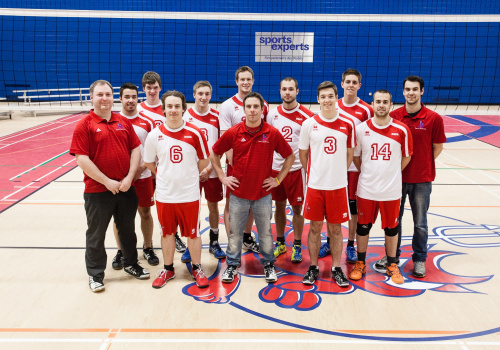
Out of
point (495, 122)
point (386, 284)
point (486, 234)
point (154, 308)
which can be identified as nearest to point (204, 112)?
point (154, 308)

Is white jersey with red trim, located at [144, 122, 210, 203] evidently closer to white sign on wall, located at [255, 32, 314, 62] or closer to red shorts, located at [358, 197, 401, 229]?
red shorts, located at [358, 197, 401, 229]

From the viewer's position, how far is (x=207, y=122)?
15.1 feet

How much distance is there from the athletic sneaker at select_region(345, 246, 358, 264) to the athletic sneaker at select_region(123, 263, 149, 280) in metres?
2.07

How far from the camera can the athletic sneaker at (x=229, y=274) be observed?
161 inches

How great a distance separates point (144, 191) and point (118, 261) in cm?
78

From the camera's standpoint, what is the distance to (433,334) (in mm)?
3287

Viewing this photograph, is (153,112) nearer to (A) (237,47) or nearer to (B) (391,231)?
(B) (391,231)

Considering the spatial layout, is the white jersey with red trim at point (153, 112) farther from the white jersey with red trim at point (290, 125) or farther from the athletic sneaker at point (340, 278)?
the athletic sneaker at point (340, 278)

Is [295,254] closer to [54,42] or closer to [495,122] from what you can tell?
[495,122]

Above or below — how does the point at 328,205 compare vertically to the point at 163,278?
above

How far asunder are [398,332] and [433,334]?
0.26 m

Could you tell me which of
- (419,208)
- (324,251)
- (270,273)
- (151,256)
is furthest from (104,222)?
(419,208)

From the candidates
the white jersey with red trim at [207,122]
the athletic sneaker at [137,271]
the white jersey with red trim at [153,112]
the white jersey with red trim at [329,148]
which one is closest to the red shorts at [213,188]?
the white jersey with red trim at [207,122]

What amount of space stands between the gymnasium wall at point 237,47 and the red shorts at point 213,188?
40.2 ft
